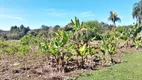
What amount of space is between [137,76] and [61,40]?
4.87m

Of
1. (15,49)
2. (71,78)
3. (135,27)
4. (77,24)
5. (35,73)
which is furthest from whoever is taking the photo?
(135,27)

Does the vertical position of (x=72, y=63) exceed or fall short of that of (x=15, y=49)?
it falls short

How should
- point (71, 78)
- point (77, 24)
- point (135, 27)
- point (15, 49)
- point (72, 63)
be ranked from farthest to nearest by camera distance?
1. point (135, 27)
2. point (15, 49)
3. point (77, 24)
4. point (72, 63)
5. point (71, 78)

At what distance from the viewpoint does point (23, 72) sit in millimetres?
12781

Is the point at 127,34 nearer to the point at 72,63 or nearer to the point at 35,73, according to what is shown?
the point at 72,63

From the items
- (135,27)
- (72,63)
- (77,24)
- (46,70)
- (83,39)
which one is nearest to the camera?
(46,70)

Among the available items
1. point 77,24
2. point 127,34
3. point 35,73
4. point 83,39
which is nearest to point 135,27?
point 127,34

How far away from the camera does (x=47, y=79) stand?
438 inches

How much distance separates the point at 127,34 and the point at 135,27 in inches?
53.2

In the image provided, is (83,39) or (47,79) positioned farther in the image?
(83,39)

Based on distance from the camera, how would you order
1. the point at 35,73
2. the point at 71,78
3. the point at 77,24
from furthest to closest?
the point at 77,24, the point at 35,73, the point at 71,78

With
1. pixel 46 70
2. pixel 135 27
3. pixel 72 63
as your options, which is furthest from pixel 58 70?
pixel 135 27

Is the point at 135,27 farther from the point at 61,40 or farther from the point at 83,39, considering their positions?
the point at 61,40

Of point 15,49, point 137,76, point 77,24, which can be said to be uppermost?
point 77,24
